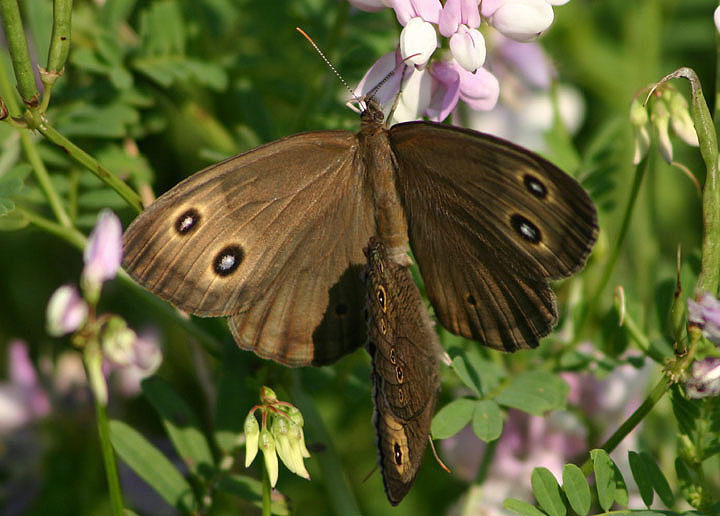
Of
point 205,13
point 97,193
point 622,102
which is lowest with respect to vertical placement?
point 97,193

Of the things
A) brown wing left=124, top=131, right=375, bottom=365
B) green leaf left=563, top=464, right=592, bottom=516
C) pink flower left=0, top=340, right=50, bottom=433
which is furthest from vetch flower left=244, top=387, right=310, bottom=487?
pink flower left=0, top=340, right=50, bottom=433

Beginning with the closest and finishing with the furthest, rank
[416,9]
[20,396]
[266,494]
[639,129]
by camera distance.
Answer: [266,494] → [416,9] → [639,129] → [20,396]

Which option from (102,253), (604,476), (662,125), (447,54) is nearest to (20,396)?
(102,253)

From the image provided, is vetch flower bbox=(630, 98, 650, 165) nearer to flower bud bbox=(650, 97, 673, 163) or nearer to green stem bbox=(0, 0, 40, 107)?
flower bud bbox=(650, 97, 673, 163)

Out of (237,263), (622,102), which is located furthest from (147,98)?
(622,102)

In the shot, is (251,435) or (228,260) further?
(228,260)

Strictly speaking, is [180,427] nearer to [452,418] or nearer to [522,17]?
[452,418]

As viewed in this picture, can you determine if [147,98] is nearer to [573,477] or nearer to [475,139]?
[475,139]
